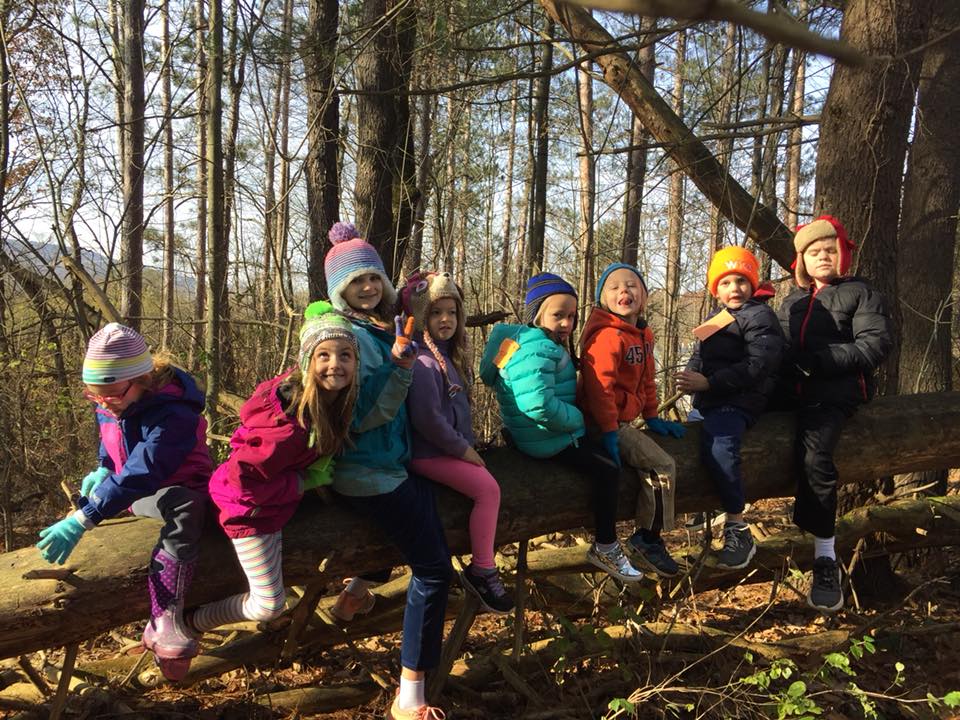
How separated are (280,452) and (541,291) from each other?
153 cm

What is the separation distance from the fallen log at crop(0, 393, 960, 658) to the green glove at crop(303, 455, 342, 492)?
0.24m

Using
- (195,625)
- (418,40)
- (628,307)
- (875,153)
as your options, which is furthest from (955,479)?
(195,625)

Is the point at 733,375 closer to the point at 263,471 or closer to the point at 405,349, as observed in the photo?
the point at 405,349

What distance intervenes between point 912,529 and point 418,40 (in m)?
5.90

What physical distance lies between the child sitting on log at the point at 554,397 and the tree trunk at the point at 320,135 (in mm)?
2790

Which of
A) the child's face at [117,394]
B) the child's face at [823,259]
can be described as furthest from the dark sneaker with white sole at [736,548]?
the child's face at [117,394]

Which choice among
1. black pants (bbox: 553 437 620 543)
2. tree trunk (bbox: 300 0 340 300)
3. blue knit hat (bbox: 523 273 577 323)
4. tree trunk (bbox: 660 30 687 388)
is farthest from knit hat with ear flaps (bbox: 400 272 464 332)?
tree trunk (bbox: 660 30 687 388)

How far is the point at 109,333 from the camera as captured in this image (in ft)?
8.89

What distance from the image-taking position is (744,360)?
366 centimetres

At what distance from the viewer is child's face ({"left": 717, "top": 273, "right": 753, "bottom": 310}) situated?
3746 millimetres

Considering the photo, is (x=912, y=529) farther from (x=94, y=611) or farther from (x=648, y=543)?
(x=94, y=611)

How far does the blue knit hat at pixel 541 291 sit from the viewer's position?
3.40 meters

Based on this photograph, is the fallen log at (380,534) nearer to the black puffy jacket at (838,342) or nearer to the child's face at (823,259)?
the black puffy jacket at (838,342)

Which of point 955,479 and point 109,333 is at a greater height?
point 109,333
